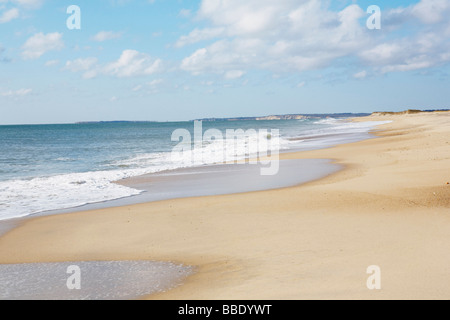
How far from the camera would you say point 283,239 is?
7.52 meters

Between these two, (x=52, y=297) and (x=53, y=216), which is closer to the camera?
(x=52, y=297)

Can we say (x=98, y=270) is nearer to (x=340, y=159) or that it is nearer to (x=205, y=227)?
(x=205, y=227)

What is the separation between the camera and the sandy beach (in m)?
5.32

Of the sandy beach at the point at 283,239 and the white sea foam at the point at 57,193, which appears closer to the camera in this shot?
the sandy beach at the point at 283,239

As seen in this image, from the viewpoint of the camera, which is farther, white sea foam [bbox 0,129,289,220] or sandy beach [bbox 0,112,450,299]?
white sea foam [bbox 0,129,289,220]

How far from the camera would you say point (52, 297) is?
5.50 metres

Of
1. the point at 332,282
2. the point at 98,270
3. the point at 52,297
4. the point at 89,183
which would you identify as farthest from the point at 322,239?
the point at 89,183

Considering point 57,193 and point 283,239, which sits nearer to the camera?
point 283,239

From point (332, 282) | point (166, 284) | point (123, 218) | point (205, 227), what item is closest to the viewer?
point (332, 282)

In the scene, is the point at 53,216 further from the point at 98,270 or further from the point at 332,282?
the point at 332,282

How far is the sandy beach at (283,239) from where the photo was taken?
209 inches
